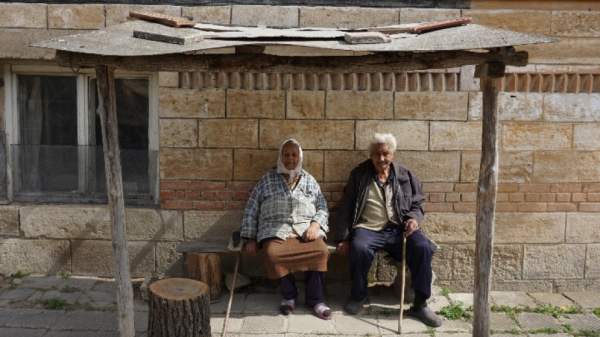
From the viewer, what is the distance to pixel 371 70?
4.15 meters

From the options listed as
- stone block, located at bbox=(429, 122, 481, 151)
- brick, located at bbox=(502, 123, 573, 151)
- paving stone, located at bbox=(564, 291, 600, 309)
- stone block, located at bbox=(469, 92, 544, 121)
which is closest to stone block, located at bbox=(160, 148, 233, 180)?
stone block, located at bbox=(429, 122, 481, 151)

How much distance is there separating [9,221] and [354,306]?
3200 millimetres

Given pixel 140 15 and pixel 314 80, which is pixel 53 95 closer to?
pixel 140 15

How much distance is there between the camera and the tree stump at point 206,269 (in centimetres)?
528

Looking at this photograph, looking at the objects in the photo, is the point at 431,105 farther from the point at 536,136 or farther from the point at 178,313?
the point at 178,313

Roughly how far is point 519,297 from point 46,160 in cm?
445

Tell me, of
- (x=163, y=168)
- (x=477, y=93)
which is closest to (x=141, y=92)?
(x=163, y=168)

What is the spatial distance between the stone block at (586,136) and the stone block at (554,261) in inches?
35.2

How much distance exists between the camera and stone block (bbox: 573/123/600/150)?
5.46m

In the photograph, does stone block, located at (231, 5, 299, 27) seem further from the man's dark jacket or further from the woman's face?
the man's dark jacket

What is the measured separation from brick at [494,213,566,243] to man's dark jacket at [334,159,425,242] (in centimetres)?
83

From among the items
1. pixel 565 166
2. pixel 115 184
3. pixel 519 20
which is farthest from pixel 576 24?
pixel 115 184

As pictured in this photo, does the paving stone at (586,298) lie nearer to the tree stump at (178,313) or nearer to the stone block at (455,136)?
the stone block at (455,136)

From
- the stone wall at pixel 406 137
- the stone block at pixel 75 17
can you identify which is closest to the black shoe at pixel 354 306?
the stone wall at pixel 406 137
